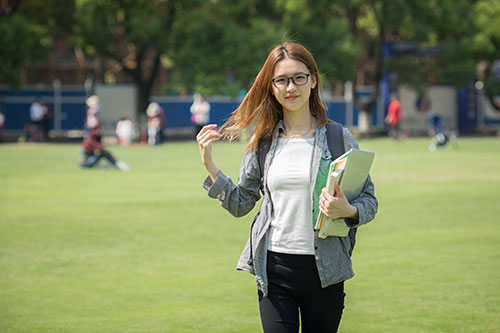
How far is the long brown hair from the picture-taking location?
13.7 feet

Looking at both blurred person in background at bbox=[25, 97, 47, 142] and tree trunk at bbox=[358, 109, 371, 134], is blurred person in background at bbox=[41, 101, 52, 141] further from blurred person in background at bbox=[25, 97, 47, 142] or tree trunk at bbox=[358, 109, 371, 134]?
tree trunk at bbox=[358, 109, 371, 134]

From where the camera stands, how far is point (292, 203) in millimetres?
4027

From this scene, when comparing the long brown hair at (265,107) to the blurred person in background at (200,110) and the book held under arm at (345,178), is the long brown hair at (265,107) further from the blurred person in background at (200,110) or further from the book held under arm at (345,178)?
the blurred person in background at (200,110)

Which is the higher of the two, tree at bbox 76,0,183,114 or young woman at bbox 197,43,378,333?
tree at bbox 76,0,183,114

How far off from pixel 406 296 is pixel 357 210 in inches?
150

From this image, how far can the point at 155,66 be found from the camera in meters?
42.9

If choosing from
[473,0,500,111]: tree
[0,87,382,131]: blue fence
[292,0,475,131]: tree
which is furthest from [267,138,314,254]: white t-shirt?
[473,0,500,111]: tree

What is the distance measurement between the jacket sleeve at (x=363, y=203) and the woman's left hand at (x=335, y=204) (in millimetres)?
84

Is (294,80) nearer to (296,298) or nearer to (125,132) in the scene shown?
(296,298)

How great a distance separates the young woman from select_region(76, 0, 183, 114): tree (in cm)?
3527

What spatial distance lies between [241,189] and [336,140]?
525 mm

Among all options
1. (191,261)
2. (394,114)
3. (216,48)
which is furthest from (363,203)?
(216,48)

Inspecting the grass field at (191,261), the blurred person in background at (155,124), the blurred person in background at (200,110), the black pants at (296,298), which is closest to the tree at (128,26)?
the blurred person in background at (200,110)

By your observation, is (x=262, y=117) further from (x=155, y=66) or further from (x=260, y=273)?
(x=155, y=66)
